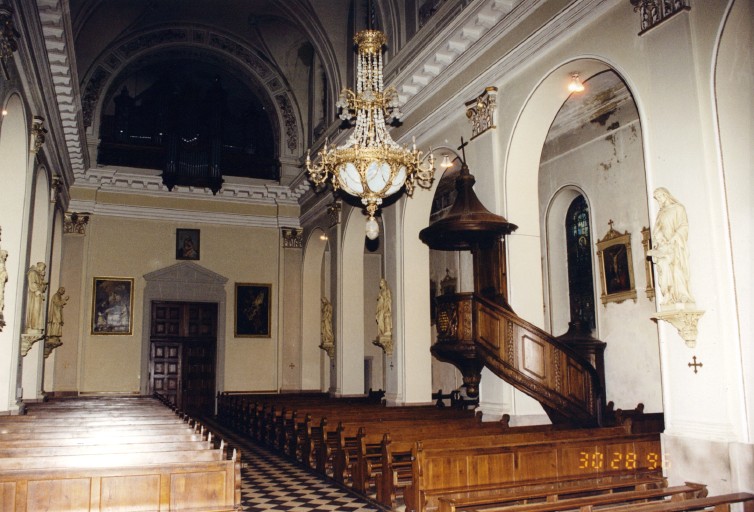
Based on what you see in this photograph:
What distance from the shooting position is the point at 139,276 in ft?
53.8

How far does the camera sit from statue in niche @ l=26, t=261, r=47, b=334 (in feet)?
33.0

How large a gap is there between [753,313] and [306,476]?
565 cm

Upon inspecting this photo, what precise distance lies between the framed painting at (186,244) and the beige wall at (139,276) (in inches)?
4.8

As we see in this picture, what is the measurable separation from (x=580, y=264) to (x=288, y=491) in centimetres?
780

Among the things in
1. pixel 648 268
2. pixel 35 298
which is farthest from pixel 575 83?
pixel 35 298

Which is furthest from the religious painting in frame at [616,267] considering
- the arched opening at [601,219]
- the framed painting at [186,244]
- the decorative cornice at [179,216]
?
the framed painting at [186,244]

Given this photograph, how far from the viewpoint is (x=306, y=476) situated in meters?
8.70

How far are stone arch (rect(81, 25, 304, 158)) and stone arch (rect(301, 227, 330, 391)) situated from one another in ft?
8.56

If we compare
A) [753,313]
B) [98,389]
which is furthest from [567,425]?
[98,389]

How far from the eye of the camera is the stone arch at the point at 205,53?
52.9ft

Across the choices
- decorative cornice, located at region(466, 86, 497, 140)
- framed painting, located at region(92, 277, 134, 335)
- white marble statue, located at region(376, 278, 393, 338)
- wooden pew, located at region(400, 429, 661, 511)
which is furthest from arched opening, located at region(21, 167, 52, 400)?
wooden pew, located at region(400, 429, 661, 511)

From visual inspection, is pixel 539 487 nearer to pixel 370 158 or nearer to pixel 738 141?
pixel 738 141

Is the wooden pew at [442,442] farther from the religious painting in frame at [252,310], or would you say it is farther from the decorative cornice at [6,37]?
the religious painting in frame at [252,310]

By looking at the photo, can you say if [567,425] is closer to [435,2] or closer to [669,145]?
[669,145]
